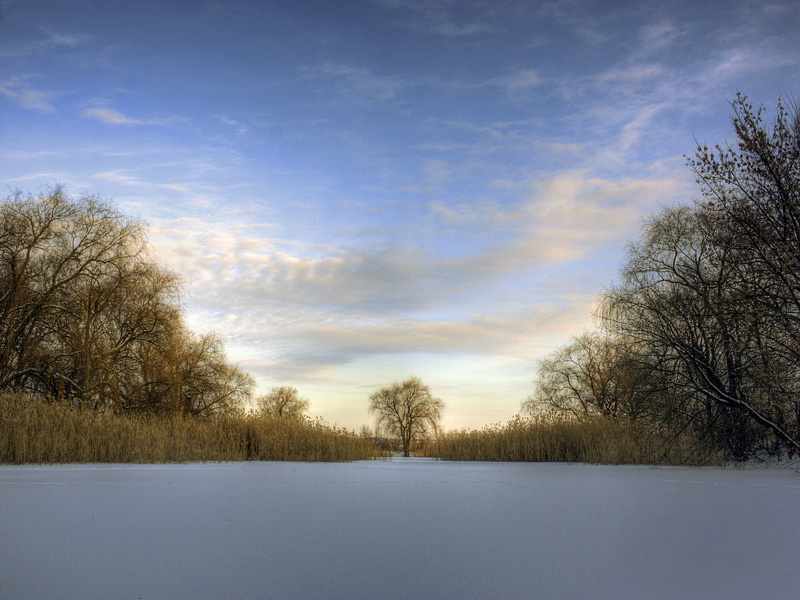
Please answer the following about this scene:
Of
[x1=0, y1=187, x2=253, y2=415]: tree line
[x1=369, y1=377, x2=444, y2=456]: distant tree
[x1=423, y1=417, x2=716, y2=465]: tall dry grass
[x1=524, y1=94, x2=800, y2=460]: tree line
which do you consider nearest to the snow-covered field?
[x1=524, y1=94, x2=800, y2=460]: tree line

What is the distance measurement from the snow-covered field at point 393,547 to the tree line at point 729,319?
5.61 meters

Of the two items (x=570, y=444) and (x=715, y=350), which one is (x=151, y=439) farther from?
(x=715, y=350)

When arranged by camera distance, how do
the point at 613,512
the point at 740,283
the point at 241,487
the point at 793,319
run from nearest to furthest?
the point at 613,512, the point at 241,487, the point at 793,319, the point at 740,283

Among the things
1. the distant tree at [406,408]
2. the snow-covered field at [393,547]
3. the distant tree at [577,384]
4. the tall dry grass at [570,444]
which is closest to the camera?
the snow-covered field at [393,547]

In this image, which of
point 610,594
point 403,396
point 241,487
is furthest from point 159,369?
point 403,396

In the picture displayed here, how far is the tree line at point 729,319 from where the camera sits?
8.81m

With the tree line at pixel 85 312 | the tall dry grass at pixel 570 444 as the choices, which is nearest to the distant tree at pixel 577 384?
the tall dry grass at pixel 570 444

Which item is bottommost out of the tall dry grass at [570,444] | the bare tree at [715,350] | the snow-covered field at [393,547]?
the tall dry grass at [570,444]

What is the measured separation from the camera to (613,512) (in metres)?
3.52

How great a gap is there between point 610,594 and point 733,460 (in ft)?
36.6

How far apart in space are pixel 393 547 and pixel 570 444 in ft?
43.2

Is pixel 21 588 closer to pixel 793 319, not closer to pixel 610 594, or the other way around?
pixel 610 594

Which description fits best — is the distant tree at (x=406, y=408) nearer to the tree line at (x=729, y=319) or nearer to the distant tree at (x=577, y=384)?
the distant tree at (x=577, y=384)

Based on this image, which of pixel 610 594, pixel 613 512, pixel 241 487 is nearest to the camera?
pixel 610 594
